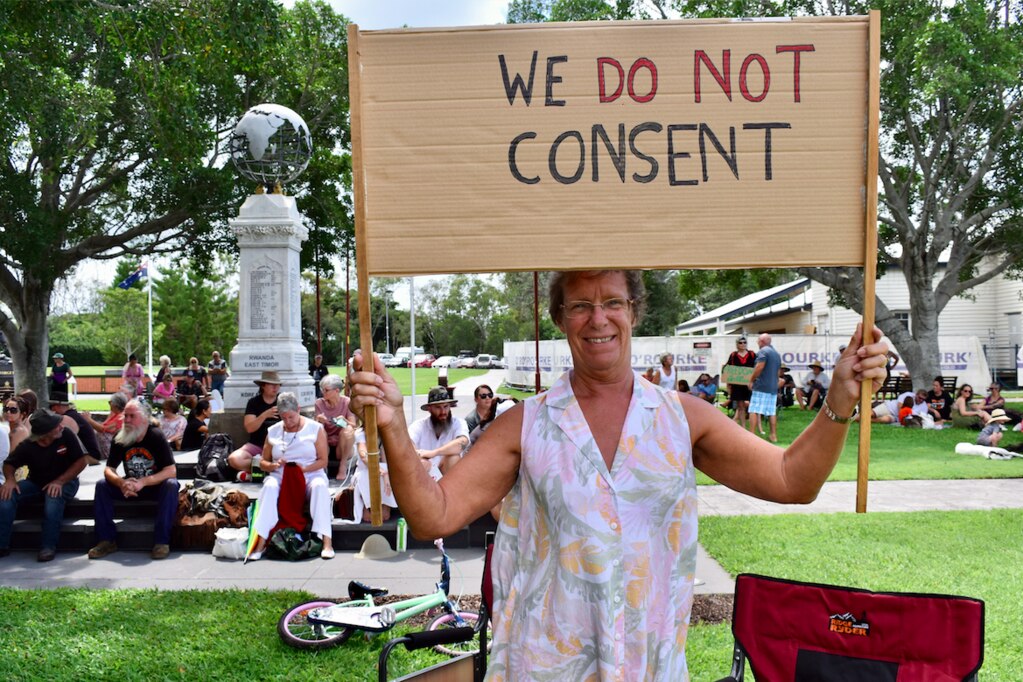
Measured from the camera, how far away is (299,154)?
42.8 feet

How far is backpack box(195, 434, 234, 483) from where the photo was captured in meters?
10.3

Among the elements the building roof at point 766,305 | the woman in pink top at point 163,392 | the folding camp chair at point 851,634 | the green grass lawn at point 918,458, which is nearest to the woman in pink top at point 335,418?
the green grass lawn at point 918,458

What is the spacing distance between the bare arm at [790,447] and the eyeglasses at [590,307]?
30 centimetres

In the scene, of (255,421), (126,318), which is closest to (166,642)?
(255,421)

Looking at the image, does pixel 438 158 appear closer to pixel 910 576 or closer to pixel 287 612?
pixel 287 612

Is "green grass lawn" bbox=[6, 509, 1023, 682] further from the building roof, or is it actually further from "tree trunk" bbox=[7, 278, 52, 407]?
the building roof

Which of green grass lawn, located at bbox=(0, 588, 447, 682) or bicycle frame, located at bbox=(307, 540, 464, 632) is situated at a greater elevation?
bicycle frame, located at bbox=(307, 540, 464, 632)

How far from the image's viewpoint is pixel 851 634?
123 inches

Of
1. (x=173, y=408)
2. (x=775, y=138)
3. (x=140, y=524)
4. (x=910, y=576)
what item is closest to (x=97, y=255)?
(x=173, y=408)

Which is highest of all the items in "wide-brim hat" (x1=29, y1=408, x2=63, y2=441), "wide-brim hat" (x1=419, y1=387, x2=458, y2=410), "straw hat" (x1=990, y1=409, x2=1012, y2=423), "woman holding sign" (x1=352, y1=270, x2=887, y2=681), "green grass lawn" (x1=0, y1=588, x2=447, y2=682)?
"woman holding sign" (x1=352, y1=270, x2=887, y2=681)

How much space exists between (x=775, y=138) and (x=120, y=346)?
6290 centimetres

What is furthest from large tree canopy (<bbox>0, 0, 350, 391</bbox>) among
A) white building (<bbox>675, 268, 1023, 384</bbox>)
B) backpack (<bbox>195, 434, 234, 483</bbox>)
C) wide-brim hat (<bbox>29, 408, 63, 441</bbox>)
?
white building (<bbox>675, 268, 1023, 384</bbox>)

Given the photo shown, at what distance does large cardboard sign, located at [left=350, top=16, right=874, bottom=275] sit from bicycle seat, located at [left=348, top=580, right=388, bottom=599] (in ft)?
12.8

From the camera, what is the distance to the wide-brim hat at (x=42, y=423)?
7.89 metres
